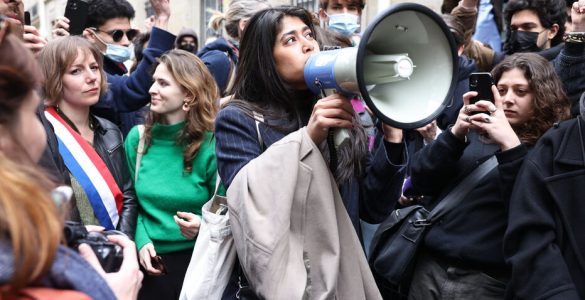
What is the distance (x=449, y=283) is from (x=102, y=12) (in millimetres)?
3184

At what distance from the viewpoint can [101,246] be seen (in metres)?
1.54

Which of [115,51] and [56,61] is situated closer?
[56,61]

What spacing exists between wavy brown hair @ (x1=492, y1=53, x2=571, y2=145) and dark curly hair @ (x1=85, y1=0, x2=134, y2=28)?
2.92m

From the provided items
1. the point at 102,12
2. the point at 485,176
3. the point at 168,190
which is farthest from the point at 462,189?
the point at 102,12

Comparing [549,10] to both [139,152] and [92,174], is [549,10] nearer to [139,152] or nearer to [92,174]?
[139,152]

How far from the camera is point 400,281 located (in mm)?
2770

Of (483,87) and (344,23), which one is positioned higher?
(483,87)

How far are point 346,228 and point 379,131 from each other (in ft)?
4.78

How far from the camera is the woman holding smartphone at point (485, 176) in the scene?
8.18ft

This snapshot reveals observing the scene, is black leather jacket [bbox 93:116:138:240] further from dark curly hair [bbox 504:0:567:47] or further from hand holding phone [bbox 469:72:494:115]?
dark curly hair [bbox 504:0:567:47]

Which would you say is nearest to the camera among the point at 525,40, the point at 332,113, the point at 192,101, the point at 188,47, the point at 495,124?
the point at 332,113

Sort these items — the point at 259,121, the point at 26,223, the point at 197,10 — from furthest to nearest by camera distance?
the point at 197,10 < the point at 259,121 < the point at 26,223

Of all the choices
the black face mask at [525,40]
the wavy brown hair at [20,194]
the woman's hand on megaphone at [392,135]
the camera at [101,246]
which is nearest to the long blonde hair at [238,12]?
the black face mask at [525,40]

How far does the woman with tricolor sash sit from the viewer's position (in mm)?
3039
